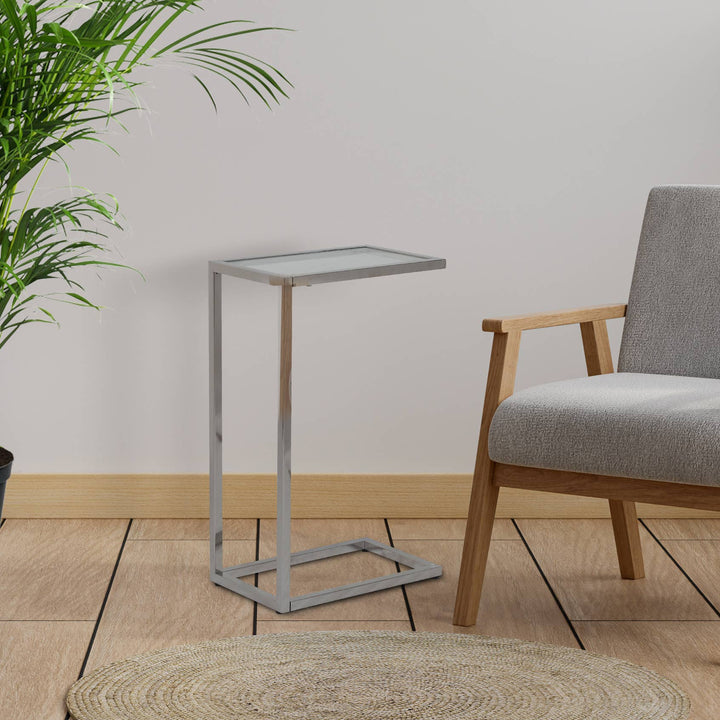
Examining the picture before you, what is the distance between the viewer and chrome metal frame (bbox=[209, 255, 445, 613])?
83.7 inches

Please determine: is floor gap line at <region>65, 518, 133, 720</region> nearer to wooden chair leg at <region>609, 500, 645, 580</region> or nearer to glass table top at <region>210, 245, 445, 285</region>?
glass table top at <region>210, 245, 445, 285</region>

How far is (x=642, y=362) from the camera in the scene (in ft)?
7.48

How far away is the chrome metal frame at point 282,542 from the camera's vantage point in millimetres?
2125

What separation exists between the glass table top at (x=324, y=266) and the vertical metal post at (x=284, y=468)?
7cm

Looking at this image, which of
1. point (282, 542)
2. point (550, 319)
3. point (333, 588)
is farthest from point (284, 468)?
point (550, 319)

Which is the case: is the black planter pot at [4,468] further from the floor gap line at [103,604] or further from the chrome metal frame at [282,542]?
the chrome metal frame at [282,542]

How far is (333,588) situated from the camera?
225 centimetres

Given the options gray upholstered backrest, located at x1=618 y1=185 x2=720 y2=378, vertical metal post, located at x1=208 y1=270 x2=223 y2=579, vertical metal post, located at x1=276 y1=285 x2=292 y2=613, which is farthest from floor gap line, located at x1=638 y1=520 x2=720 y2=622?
vertical metal post, located at x1=208 y1=270 x2=223 y2=579

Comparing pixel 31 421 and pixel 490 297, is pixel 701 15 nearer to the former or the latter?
pixel 490 297

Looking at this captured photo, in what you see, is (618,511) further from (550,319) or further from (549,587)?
(550,319)

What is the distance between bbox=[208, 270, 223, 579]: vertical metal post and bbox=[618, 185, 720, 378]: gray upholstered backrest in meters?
0.80

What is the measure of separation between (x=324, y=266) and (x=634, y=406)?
0.64 metres

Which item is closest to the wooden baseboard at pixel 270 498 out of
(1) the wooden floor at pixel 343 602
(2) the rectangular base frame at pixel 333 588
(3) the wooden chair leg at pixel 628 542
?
(1) the wooden floor at pixel 343 602

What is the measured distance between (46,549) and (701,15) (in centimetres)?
188
